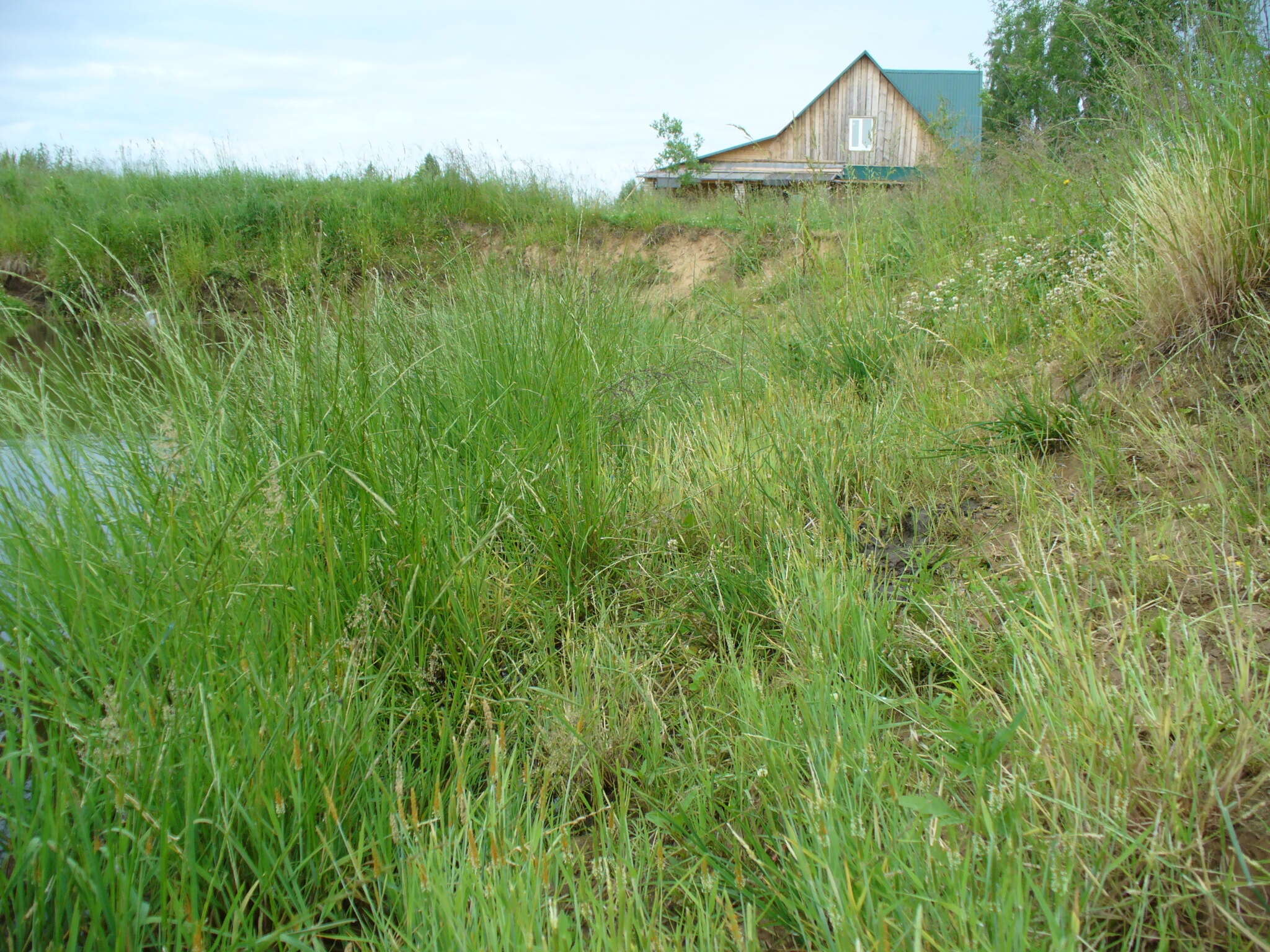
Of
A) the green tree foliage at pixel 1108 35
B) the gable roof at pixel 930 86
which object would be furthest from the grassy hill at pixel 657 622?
the gable roof at pixel 930 86

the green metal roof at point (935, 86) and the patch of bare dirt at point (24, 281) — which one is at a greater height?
the green metal roof at point (935, 86)

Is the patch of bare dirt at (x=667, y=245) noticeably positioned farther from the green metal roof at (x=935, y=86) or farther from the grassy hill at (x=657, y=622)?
the green metal roof at (x=935, y=86)

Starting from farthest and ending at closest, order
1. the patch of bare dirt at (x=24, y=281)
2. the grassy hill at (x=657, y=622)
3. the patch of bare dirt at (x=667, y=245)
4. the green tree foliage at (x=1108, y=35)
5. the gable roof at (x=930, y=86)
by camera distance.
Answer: the gable roof at (x=930, y=86) < the patch of bare dirt at (x=24, y=281) < the patch of bare dirt at (x=667, y=245) < the green tree foliage at (x=1108, y=35) < the grassy hill at (x=657, y=622)

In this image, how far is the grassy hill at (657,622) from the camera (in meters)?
0.97

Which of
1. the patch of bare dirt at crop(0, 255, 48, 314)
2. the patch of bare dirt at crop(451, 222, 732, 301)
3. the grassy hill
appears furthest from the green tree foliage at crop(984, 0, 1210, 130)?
the patch of bare dirt at crop(0, 255, 48, 314)

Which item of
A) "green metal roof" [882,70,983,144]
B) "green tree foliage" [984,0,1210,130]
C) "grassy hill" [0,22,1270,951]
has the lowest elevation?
"grassy hill" [0,22,1270,951]

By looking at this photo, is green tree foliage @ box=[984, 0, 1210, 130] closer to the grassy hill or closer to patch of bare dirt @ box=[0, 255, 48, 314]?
the grassy hill

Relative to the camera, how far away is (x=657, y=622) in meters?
1.89

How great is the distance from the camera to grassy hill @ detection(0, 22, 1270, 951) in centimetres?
97

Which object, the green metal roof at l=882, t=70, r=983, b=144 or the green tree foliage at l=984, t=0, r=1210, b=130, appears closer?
the green tree foliage at l=984, t=0, r=1210, b=130

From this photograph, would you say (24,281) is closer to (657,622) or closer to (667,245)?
(667,245)

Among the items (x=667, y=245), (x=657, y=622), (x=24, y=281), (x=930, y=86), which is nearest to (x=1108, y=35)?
(x=657, y=622)

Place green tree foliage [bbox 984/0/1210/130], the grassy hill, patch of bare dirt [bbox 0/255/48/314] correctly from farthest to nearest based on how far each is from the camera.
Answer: patch of bare dirt [bbox 0/255/48/314] → green tree foliage [bbox 984/0/1210/130] → the grassy hill

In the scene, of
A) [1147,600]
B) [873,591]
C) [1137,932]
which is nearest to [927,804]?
[1137,932]
